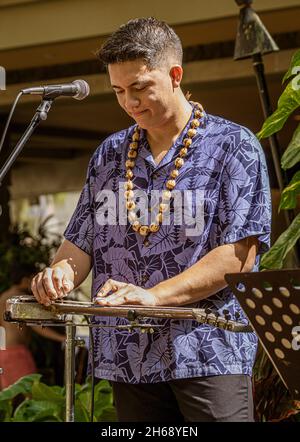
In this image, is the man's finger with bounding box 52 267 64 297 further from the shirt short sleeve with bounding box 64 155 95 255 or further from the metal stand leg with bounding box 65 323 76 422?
the shirt short sleeve with bounding box 64 155 95 255

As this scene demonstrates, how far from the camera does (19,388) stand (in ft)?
18.6

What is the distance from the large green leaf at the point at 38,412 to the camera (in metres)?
5.34

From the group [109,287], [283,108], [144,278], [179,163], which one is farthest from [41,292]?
[283,108]

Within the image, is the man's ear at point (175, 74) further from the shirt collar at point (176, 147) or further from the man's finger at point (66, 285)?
the man's finger at point (66, 285)

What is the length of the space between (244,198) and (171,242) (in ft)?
0.83

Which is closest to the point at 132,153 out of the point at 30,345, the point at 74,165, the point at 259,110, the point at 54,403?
the point at 54,403

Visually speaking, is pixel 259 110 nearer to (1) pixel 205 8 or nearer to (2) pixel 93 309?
(1) pixel 205 8

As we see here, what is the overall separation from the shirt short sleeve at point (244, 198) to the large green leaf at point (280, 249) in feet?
2.15

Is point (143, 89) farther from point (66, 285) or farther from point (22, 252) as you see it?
point (22, 252)

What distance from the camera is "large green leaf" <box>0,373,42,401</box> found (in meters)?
5.59

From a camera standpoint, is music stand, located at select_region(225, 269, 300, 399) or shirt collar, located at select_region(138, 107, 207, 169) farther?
shirt collar, located at select_region(138, 107, 207, 169)

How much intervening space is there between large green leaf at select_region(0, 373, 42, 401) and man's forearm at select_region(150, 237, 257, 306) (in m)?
3.06

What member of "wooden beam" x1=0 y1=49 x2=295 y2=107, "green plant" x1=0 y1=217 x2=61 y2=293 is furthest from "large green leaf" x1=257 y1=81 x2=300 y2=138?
A: "green plant" x1=0 y1=217 x2=61 y2=293

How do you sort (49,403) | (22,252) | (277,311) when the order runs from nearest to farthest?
(277,311) → (49,403) → (22,252)
